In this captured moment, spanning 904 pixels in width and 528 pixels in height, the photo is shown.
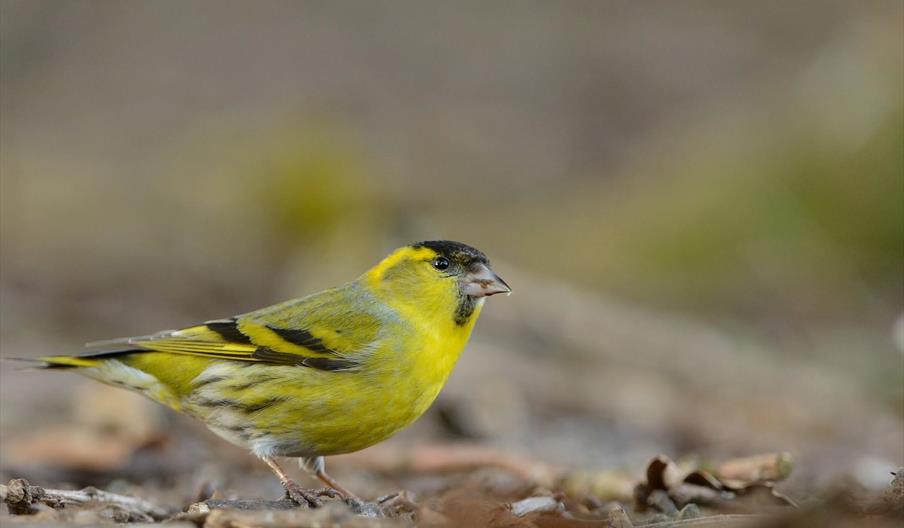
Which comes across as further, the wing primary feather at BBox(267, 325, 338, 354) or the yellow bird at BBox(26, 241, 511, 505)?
the wing primary feather at BBox(267, 325, 338, 354)

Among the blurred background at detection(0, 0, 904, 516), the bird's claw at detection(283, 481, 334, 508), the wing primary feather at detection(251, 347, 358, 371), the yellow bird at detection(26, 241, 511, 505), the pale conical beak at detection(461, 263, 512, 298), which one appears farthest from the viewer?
the blurred background at detection(0, 0, 904, 516)

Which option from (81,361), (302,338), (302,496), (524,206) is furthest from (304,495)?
(524,206)

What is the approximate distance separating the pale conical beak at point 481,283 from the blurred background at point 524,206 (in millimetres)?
1507

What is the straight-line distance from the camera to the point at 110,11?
2300 centimetres

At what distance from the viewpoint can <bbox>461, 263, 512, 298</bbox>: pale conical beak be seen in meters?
5.21

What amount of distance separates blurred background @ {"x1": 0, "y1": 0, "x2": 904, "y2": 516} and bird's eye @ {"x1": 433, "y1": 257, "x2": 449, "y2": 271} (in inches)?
58.2

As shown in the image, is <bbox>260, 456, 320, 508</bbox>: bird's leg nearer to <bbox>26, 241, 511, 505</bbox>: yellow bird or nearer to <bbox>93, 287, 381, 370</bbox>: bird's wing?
<bbox>26, 241, 511, 505</bbox>: yellow bird

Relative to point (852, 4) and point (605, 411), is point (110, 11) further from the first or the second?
point (605, 411)

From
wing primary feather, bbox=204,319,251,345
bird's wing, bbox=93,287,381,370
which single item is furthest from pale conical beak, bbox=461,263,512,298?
wing primary feather, bbox=204,319,251,345

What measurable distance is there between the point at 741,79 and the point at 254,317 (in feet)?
49.0

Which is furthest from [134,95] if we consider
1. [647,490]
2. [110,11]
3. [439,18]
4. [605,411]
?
[647,490]

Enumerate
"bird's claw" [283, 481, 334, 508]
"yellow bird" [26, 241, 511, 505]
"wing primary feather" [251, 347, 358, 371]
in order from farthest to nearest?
1. "wing primary feather" [251, 347, 358, 371]
2. "yellow bird" [26, 241, 511, 505]
3. "bird's claw" [283, 481, 334, 508]

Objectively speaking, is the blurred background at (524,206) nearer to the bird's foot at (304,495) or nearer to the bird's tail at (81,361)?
the bird's tail at (81,361)

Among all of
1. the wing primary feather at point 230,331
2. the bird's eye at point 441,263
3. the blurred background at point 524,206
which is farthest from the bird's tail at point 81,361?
the bird's eye at point 441,263
